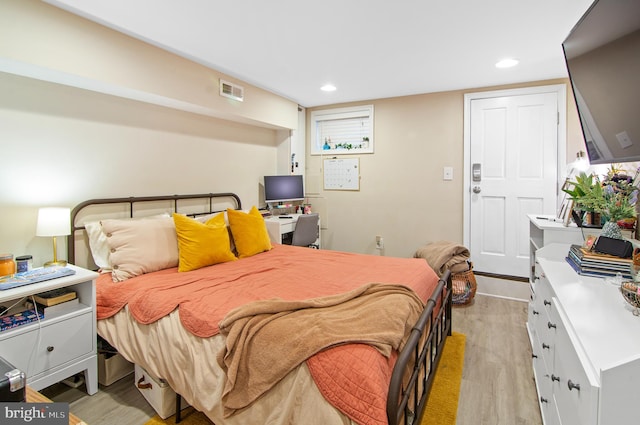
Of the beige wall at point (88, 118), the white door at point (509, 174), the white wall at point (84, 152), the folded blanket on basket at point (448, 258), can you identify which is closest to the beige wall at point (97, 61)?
the beige wall at point (88, 118)

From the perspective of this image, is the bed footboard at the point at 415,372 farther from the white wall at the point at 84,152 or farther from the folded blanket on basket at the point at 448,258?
the white wall at the point at 84,152

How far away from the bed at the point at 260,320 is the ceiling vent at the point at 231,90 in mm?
1267

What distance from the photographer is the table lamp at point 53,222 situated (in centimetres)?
210

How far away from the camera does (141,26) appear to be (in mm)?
2352

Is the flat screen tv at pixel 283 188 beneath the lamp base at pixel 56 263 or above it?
above

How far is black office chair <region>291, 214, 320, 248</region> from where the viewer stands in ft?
12.8

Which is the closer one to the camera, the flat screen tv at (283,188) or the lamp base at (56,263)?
the lamp base at (56,263)

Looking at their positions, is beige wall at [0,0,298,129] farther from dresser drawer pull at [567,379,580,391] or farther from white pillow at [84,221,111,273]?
dresser drawer pull at [567,379,580,391]

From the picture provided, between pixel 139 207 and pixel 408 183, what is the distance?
3.15m

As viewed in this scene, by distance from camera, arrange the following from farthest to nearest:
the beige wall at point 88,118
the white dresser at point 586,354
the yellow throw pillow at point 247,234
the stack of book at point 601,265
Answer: the yellow throw pillow at point 247,234
the beige wall at point 88,118
the stack of book at point 601,265
the white dresser at point 586,354

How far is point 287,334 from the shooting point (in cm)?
139

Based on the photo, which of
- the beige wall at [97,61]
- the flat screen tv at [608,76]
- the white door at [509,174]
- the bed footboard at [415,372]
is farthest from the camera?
the white door at [509,174]

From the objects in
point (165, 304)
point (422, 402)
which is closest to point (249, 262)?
point (165, 304)

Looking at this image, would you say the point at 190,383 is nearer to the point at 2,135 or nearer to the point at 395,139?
the point at 2,135
